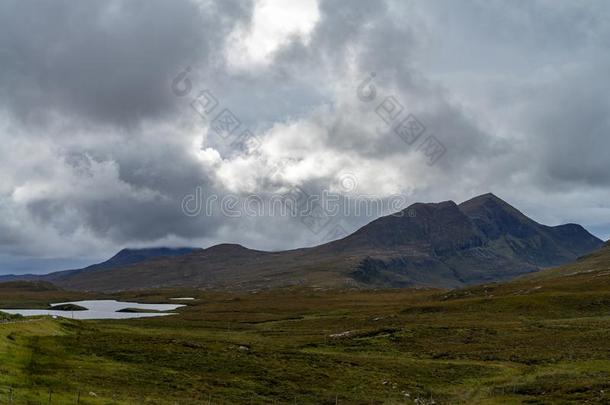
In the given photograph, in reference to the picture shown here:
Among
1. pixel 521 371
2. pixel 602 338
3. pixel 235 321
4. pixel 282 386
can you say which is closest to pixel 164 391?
pixel 282 386

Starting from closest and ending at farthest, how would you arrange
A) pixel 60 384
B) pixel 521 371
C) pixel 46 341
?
pixel 60 384 → pixel 521 371 → pixel 46 341

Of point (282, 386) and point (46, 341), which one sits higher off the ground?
point (46, 341)

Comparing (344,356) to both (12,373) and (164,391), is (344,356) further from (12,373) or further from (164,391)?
(12,373)

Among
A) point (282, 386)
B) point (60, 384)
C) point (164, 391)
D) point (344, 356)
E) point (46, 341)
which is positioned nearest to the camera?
point (60, 384)

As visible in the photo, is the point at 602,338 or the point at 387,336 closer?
the point at 602,338

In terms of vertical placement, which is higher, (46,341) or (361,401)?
(46,341)

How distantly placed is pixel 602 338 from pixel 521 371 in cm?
2163

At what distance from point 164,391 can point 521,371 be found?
36.8 m

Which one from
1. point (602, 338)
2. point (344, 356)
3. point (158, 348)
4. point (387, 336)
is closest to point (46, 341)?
point (158, 348)

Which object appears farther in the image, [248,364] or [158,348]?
[158,348]

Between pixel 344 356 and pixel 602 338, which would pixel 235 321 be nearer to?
pixel 344 356

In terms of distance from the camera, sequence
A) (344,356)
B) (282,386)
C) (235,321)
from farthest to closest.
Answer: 1. (235,321)
2. (344,356)
3. (282,386)

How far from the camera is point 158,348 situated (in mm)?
62094

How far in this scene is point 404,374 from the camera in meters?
56.5
